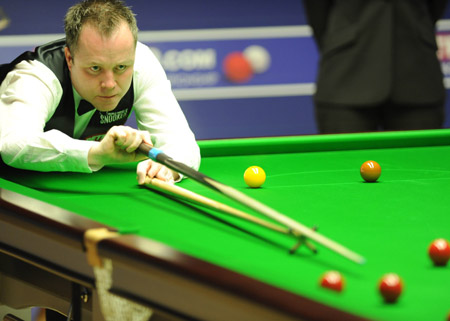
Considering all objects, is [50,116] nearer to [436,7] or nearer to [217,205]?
[217,205]

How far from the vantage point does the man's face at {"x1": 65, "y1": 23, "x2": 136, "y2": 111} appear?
2195 mm

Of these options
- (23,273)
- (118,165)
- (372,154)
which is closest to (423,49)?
(372,154)

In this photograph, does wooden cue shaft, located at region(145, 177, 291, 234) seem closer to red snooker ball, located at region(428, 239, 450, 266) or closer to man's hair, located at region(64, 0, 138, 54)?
red snooker ball, located at region(428, 239, 450, 266)

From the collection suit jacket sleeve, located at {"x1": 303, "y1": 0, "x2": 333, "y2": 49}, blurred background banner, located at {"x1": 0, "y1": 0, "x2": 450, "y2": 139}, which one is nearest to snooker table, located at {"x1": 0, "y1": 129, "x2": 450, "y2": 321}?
suit jacket sleeve, located at {"x1": 303, "y1": 0, "x2": 333, "y2": 49}

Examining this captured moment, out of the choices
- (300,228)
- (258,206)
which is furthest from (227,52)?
(300,228)

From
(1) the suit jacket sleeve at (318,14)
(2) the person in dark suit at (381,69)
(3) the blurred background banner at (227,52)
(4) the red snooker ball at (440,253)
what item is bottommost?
(4) the red snooker ball at (440,253)

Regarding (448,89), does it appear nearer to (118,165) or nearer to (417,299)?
(118,165)

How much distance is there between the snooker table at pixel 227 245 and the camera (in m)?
1.15

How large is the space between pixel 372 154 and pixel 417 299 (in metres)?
1.58

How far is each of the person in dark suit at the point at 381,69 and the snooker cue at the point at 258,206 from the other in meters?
1.68

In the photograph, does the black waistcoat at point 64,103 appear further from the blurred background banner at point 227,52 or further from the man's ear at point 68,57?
the blurred background banner at point 227,52

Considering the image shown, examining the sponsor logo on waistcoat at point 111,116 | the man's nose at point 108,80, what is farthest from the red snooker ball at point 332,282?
the sponsor logo on waistcoat at point 111,116

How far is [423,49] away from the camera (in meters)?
3.51

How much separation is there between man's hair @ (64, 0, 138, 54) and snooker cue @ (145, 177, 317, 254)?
1.59ft
